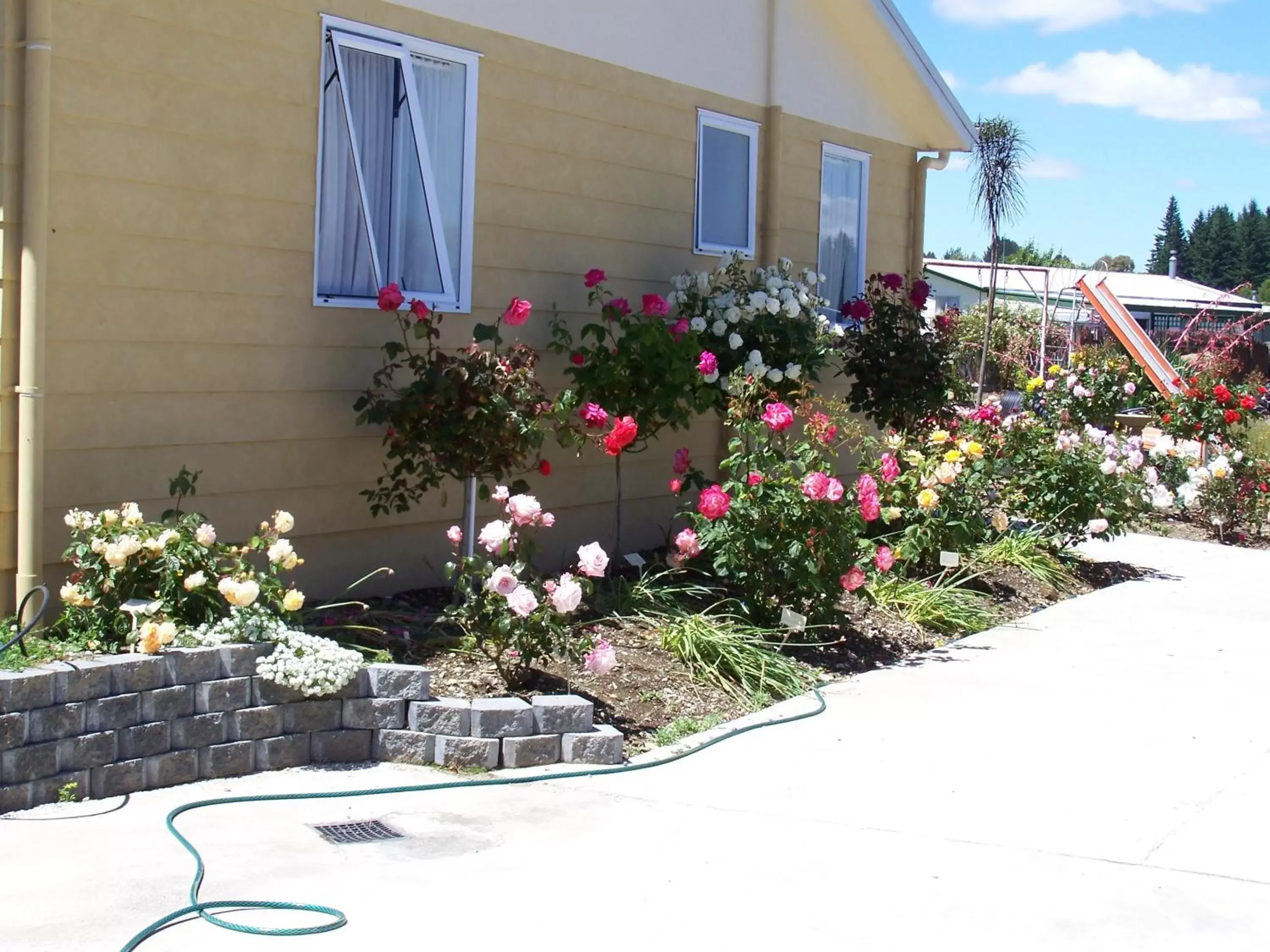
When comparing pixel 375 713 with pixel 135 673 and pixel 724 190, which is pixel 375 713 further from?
pixel 724 190

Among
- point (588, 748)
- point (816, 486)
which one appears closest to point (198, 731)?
point (588, 748)

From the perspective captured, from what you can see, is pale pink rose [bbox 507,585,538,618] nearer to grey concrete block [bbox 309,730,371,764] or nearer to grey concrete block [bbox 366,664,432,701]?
grey concrete block [bbox 366,664,432,701]

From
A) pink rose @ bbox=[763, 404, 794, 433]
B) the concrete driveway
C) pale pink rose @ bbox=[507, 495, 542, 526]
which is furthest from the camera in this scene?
pink rose @ bbox=[763, 404, 794, 433]

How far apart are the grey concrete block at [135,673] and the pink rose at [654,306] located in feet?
13.8

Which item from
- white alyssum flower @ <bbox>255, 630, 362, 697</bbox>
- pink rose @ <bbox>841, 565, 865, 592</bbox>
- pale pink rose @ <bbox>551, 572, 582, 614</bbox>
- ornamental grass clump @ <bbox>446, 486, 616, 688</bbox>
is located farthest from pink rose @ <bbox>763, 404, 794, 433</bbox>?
white alyssum flower @ <bbox>255, 630, 362, 697</bbox>

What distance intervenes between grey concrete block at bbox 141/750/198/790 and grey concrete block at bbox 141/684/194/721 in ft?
0.46

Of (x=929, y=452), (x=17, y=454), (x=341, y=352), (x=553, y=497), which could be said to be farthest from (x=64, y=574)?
(x=929, y=452)

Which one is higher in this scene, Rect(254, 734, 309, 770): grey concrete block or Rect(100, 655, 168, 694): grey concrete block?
Rect(100, 655, 168, 694): grey concrete block

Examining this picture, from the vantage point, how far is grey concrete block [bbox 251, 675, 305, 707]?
5.38 metres

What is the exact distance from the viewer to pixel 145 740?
5062 mm

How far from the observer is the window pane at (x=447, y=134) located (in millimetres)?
7824

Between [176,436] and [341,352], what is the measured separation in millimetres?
1123

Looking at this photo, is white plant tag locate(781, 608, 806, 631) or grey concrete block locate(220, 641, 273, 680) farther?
white plant tag locate(781, 608, 806, 631)

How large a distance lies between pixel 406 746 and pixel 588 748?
29.0 inches
